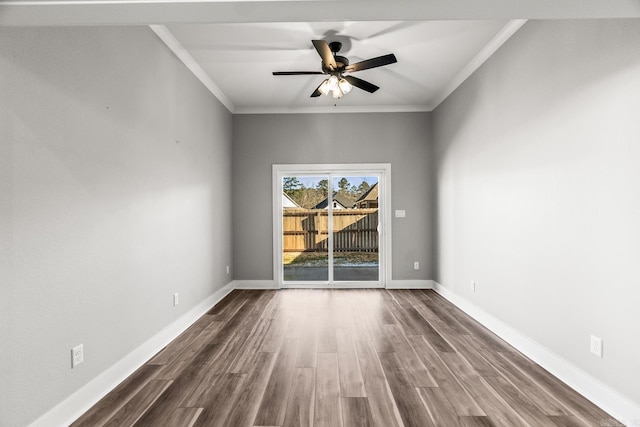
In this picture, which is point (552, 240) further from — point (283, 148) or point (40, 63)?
point (283, 148)

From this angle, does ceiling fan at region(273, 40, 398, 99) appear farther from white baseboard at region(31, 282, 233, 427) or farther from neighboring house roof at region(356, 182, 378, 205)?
white baseboard at region(31, 282, 233, 427)

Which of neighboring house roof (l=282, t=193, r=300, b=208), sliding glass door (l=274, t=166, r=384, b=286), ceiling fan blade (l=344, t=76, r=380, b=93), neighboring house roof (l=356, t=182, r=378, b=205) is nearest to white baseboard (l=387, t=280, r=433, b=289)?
sliding glass door (l=274, t=166, r=384, b=286)

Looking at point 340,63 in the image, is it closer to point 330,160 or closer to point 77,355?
point 330,160

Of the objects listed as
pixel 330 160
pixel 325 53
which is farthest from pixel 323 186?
pixel 325 53

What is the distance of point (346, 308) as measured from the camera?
13.6 ft

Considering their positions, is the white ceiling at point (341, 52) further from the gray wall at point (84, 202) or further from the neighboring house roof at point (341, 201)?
the neighboring house roof at point (341, 201)

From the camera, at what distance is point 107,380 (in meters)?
2.20

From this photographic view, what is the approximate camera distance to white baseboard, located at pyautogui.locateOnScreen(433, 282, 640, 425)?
1845 millimetres

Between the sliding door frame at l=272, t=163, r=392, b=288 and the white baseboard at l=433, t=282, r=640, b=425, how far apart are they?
193 centimetres

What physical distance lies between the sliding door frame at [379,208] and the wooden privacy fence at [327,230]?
0.45 feet

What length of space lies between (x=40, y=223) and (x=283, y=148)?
3.81 metres

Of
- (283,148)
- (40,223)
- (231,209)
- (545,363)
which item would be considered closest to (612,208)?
(545,363)

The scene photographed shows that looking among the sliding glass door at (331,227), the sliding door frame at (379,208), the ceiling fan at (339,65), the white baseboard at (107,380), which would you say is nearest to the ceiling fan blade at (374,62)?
the ceiling fan at (339,65)

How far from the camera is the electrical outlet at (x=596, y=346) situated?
2.02m
